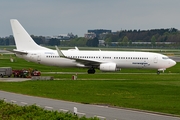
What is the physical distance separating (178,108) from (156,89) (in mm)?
12231

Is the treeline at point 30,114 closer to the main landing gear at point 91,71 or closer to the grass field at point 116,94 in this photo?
the grass field at point 116,94

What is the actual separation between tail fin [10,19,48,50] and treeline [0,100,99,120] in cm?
4125

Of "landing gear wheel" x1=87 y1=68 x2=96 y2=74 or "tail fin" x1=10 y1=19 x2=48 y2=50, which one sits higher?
"tail fin" x1=10 y1=19 x2=48 y2=50

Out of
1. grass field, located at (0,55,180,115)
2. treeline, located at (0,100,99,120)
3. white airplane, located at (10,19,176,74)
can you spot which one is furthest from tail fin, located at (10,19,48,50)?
treeline, located at (0,100,99,120)

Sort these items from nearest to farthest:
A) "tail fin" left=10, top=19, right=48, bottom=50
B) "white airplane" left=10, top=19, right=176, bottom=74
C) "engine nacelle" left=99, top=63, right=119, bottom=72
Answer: "engine nacelle" left=99, top=63, right=119, bottom=72 < "white airplane" left=10, top=19, right=176, bottom=74 < "tail fin" left=10, top=19, right=48, bottom=50

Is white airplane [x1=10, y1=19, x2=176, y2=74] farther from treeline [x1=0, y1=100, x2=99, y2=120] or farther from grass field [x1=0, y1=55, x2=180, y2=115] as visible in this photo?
treeline [x1=0, y1=100, x2=99, y2=120]

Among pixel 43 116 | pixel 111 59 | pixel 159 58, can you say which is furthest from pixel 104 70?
pixel 43 116

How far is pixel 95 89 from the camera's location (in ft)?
136

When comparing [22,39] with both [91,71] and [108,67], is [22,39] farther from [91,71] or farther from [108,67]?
[108,67]

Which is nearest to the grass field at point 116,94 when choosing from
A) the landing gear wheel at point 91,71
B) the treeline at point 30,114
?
the treeline at point 30,114

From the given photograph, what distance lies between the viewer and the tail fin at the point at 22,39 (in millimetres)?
69000

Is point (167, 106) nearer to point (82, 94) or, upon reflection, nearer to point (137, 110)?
point (137, 110)

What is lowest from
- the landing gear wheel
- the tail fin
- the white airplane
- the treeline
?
the landing gear wheel

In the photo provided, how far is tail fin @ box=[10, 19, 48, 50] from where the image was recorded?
226 ft
